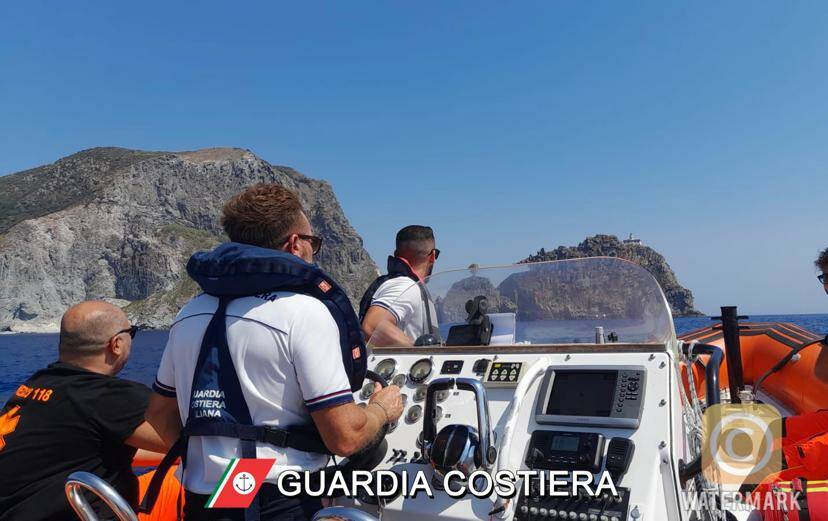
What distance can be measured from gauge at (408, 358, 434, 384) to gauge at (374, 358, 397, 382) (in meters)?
0.12

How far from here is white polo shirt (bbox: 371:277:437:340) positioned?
157 inches

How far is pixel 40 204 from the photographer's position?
140 meters

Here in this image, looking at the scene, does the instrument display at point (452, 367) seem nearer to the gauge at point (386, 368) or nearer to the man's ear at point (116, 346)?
the gauge at point (386, 368)

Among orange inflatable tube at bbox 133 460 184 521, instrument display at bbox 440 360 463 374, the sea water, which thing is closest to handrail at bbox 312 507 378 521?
instrument display at bbox 440 360 463 374

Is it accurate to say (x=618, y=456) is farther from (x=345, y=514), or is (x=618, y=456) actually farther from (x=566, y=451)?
(x=345, y=514)

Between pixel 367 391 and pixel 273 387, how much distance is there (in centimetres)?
141

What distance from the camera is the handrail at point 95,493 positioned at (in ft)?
6.38

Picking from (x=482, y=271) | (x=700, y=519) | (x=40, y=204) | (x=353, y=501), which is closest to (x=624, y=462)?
(x=700, y=519)

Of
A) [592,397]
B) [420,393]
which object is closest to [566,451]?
[592,397]

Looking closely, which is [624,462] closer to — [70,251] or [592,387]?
[592,387]

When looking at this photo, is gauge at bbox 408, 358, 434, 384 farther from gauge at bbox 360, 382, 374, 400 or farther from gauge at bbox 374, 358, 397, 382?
gauge at bbox 360, 382, 374, 400

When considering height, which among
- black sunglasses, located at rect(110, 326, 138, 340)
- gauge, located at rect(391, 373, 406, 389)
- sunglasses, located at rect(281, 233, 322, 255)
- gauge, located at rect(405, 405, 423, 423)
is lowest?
gauge, located at rect(405, 405, 423, 423)

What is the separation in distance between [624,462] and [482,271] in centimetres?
170

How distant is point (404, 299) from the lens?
406 cm
